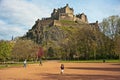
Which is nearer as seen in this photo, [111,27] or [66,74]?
[66,74]

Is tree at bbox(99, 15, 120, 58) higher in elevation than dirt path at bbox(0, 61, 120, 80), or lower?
higher

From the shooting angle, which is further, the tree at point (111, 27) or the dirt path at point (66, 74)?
the tree at point (111, 27)

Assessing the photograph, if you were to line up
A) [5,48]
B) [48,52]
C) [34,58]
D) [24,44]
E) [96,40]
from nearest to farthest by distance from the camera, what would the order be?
[5,48], [96,40], [24,44], [34,58], [48,52]

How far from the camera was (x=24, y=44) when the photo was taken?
130m

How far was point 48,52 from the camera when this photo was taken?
15638 cm

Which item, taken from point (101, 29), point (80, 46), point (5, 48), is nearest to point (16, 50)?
point (5, 48)

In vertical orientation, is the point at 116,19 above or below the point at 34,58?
above

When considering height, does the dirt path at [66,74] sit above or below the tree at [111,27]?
below

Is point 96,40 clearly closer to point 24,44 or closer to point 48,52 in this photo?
point 24,44

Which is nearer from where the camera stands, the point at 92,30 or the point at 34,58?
the point at 92,30

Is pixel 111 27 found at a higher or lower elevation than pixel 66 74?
higher

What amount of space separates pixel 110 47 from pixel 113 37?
5.53 m

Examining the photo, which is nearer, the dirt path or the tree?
the dirt path

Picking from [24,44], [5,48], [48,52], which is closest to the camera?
[5,48]
